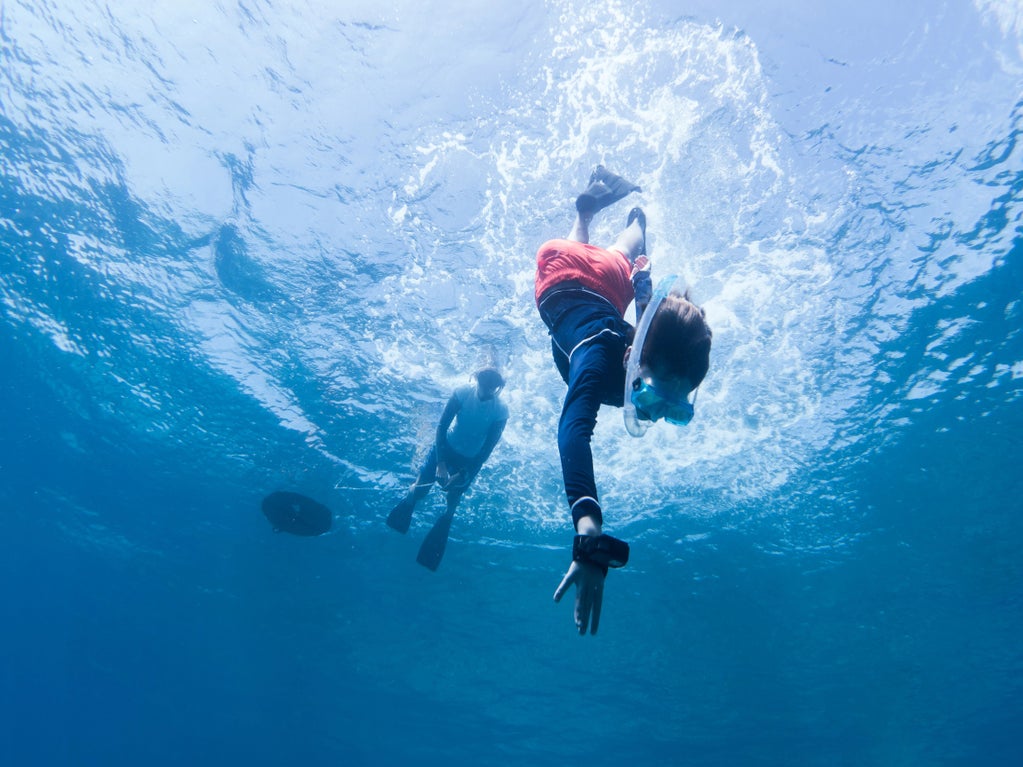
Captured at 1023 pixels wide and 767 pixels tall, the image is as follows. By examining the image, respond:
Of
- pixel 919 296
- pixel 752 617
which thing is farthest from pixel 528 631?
pixel 919 296

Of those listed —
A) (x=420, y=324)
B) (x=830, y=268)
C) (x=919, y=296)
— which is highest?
(x=919, y=296)

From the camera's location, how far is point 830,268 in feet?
31.6

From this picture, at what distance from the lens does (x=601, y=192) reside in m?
5.80

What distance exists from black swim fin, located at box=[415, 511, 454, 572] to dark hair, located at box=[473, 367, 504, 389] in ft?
8.30

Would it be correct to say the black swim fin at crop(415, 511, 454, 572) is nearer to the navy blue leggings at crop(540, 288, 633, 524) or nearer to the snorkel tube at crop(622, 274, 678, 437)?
the navy blue leggings at crop(540, 288, 633, 524)

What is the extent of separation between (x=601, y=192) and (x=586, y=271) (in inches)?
83.3

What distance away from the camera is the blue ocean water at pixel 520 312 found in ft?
25.8

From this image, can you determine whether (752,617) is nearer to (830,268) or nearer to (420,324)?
(830,268)

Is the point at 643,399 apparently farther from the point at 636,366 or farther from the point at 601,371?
the point at 601,371

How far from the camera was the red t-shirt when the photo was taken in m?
4.04

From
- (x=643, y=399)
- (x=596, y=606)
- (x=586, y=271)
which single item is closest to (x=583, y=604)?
(x=596, y=606)

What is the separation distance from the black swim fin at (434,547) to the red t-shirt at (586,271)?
5947mm

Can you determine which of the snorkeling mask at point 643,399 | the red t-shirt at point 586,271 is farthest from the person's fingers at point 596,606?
the red t-shirt at point 586,271

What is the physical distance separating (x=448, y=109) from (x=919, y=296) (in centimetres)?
923
